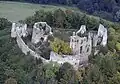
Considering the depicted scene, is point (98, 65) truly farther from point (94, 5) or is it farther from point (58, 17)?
point (94, 5)

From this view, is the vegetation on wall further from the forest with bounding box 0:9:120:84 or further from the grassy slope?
the grassy slope

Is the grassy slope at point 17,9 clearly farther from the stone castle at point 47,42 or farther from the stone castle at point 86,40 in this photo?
the stone castle at point 86,40

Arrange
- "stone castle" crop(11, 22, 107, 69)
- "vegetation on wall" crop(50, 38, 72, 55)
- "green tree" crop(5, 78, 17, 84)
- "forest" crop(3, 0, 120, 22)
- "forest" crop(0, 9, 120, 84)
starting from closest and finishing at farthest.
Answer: "forest" crop(0, 9, 120, 84)
"green tree" crop(5, 78, 17, 84)
"stone castle" crop(11, 22, 107, 69)
"vegetation on wall" crop(50, 38, 72, 55)
"forest" crop(3, 0, 120, 22)

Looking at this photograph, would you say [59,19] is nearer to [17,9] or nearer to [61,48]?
[61,48]

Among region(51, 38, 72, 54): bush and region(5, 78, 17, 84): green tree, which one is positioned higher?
region(51, 38, 72, 54): bush

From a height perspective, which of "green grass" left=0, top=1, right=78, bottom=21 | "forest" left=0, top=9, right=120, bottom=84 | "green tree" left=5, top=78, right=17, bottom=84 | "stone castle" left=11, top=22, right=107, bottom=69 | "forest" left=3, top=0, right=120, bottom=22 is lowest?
"forest" left=3, top=0, right=120, bottom=22

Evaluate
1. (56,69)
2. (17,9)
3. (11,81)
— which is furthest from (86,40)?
(17,9)

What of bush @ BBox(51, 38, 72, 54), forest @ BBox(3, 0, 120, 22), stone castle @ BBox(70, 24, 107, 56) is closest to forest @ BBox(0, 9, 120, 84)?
stone castle @ BBox(70, 24, 107, 56)
